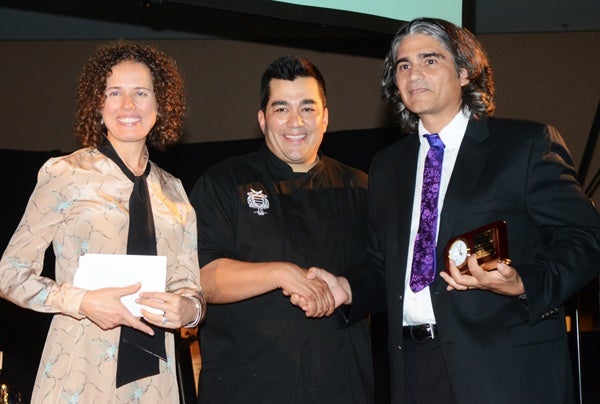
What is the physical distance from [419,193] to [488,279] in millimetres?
635

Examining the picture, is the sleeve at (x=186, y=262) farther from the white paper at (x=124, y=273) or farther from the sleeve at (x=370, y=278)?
the sleeve at (x=370, y=278)

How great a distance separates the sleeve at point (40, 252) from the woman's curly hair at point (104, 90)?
0.82ft

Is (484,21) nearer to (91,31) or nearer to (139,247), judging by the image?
(91,31)

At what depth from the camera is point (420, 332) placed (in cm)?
279

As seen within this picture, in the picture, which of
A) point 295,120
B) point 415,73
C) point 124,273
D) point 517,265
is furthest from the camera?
point 295,120

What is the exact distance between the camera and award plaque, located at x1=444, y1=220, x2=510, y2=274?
2338 millimetres

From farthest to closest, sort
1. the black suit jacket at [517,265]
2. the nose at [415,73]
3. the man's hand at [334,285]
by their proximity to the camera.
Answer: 1. the man's hand at [334,285]
2. the nose at [415,73]
3. the black suit jacket at [517,265]

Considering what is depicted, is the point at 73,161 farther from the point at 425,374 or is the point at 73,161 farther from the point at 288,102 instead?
the point at 425,374

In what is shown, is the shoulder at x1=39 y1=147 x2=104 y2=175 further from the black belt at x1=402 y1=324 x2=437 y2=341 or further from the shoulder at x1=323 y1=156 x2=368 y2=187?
the black belt at x1=402 y1=324 x2=437 y2=341

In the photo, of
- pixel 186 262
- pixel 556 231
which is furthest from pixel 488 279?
pixel 186 262

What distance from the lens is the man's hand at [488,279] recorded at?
2.36m

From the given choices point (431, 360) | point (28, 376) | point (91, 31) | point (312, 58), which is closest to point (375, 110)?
point (312, 58)

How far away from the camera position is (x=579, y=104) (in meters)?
8.13

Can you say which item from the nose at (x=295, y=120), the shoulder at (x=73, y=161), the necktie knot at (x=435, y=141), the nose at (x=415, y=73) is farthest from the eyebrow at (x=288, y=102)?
the shoulder at (x=73, y=161)
